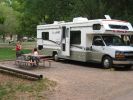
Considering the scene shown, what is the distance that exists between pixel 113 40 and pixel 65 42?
12.8ft

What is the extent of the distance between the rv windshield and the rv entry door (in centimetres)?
321

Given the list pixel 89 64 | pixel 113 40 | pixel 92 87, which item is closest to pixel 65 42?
pixel 89 64

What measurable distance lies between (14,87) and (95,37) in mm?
10163

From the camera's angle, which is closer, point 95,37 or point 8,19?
point 95,37

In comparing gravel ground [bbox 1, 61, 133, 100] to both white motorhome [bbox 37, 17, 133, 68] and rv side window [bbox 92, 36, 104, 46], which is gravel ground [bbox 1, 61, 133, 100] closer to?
white motorhome [bbox 37, 17, 133, 68]

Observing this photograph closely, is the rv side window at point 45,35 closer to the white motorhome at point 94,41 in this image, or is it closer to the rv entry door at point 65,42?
the white motorhome at point 94,41

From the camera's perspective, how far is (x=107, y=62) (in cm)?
2286

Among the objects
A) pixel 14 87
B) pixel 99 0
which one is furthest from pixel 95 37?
pixel 14 87

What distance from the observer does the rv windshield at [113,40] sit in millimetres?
23298

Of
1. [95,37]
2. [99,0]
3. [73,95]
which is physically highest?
[99,0]

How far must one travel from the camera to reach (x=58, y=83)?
53.0ft

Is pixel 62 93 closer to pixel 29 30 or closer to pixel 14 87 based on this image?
pixel 14 87

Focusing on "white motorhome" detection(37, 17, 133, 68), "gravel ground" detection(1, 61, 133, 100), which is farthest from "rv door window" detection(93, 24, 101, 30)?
"gravel ground" detection(1, 61, 133, 100)

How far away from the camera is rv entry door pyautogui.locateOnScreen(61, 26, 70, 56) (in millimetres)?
25953
